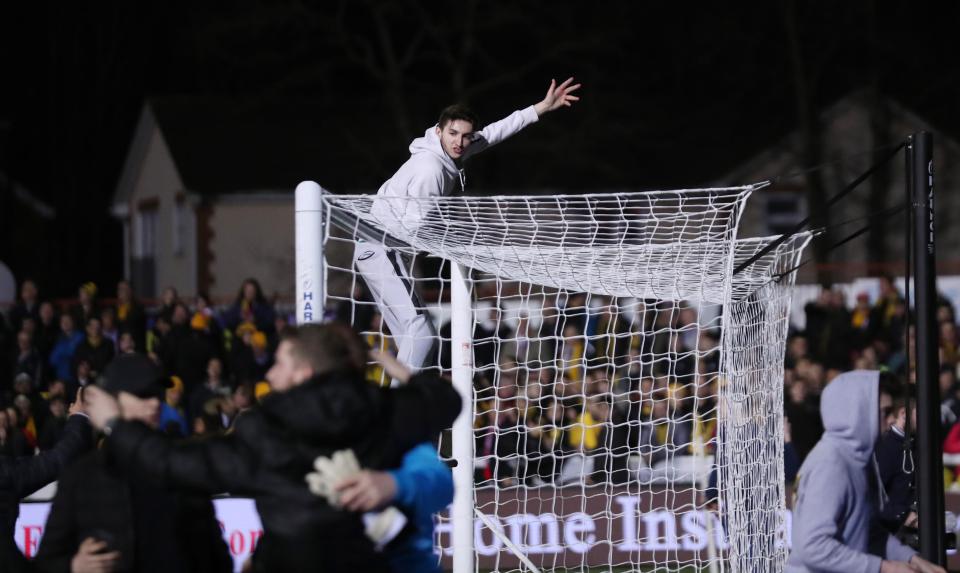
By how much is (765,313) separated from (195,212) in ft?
76.5

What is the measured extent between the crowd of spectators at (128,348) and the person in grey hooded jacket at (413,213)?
5311 millimetres

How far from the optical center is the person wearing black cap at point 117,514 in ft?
15.1

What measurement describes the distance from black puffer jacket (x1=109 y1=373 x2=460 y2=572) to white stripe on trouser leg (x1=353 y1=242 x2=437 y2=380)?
129 inches

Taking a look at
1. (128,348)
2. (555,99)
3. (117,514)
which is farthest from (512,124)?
(128,348)

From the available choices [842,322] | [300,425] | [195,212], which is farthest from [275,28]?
[300,425]

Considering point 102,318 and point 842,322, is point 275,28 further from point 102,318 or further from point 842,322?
point 842,322

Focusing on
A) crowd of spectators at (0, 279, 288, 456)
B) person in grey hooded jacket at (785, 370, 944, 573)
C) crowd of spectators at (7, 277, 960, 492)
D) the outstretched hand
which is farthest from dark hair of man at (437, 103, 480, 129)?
crowd of spectators at (0, 279, 288, 456)

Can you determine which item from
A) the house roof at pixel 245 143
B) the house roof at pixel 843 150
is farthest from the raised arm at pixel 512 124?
the house roof at pixel 245 143

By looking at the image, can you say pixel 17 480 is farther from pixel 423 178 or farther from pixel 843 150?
pixel 843 150

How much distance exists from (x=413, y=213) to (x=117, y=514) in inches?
126

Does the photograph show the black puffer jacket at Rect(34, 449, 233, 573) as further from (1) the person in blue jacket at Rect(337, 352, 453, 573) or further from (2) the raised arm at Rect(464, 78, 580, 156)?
(2) the raised arm at Rect(464, 78, 580, 156)

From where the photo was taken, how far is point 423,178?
763cm

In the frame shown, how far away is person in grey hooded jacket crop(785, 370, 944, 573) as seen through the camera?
4.95 metres

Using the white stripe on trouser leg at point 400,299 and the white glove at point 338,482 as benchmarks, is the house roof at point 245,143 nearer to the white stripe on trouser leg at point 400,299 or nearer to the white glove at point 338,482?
the white stripe on trouser leg at point 400,299
